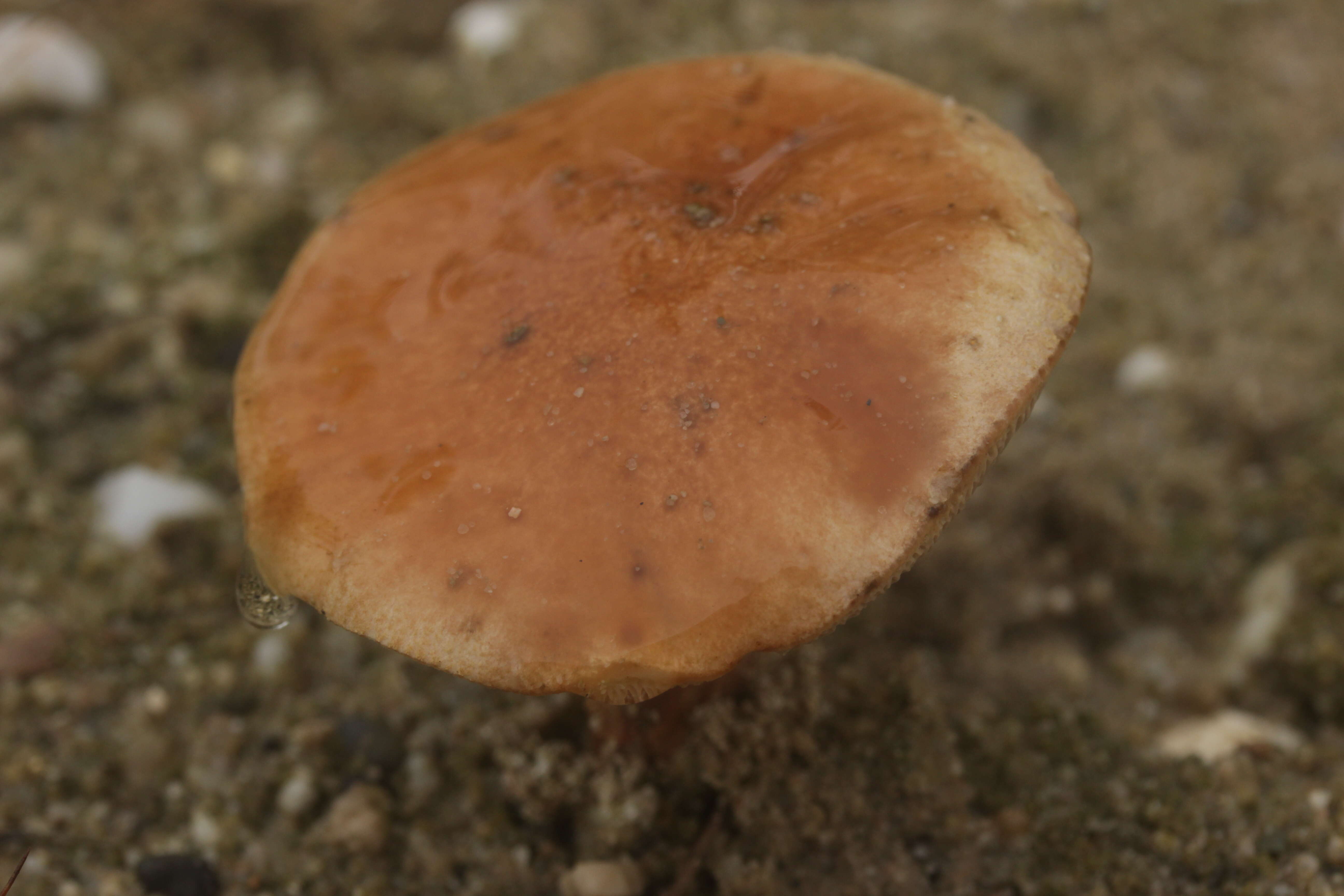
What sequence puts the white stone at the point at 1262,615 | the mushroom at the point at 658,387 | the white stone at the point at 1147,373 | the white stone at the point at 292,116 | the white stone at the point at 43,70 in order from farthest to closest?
the white stone at the point at 292,116 → the white stone at the point at 43,70 → the white stone at the point at 1147,373 → the white stone at the point at 1262,615 → the mushroom at the point at 658,387

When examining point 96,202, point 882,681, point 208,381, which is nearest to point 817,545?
point 882,681

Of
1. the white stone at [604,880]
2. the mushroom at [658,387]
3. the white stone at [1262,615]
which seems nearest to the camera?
the mushroom at [658,387]

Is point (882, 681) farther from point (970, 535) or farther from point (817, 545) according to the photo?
point (817, 545)

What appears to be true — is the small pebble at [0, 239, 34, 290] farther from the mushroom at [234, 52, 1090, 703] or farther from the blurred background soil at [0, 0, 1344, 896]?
the mushroom at [234, 52, 1090, 703]

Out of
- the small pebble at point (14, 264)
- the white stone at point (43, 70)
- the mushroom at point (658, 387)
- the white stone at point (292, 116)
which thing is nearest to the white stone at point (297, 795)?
the mushroom at point (658, 387)

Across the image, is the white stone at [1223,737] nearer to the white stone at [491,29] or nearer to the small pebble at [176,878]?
the small pebble at [176,878]
